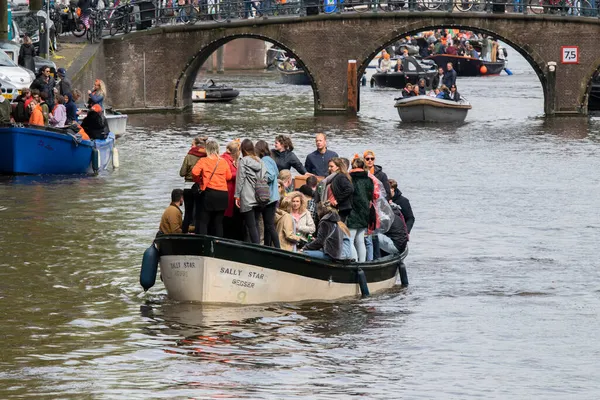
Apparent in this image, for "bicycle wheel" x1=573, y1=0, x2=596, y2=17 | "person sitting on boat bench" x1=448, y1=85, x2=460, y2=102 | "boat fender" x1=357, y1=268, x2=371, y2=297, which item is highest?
"bicycle wheel" x1=573, y1=0, x2=596, y2=17

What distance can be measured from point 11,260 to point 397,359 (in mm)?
7235

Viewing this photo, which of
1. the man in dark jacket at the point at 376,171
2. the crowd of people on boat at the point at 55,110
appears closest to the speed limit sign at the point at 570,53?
the crowd of people on boat at the point at 55,110

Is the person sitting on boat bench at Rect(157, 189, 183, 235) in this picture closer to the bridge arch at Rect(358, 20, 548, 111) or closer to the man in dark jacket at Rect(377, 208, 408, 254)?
the man in dark jacket at Rect(377, 208, 408, 254)

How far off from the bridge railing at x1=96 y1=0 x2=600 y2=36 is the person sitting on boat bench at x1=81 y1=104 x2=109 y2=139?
17.6 metres

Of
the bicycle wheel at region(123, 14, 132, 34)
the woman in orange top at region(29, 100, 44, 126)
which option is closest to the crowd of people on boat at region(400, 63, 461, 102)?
the bicycle wheel at region(123, 14, 132, 34)

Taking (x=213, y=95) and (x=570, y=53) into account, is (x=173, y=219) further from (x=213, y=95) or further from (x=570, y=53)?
(x=213, y=95)

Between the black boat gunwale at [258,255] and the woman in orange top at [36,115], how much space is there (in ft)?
42.1

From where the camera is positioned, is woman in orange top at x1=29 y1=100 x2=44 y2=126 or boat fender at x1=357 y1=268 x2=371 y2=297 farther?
woman in orange top at x1=29 y1=100 x2=44 y2=126

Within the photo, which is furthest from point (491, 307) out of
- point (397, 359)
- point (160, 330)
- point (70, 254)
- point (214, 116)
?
point (214, 116)

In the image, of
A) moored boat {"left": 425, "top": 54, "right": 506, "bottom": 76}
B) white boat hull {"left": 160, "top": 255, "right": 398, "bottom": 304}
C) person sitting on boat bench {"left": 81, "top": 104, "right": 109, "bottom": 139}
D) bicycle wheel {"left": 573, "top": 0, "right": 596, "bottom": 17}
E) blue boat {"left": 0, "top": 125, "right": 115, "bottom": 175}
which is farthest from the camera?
moored boat {"left": 425, "top": 54, "right": 506, "bottom": 76}

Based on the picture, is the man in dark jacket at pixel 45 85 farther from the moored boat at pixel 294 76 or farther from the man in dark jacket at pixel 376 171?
the moored boat at pixel 294 76

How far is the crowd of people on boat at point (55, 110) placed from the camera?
28.8 m

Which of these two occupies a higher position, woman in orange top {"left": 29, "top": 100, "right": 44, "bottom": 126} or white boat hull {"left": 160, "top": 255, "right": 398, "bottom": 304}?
woman in orange top {"left": 29, "top": 100, "right": 44, "bottom": 126}

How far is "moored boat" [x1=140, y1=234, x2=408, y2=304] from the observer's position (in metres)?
16.0
